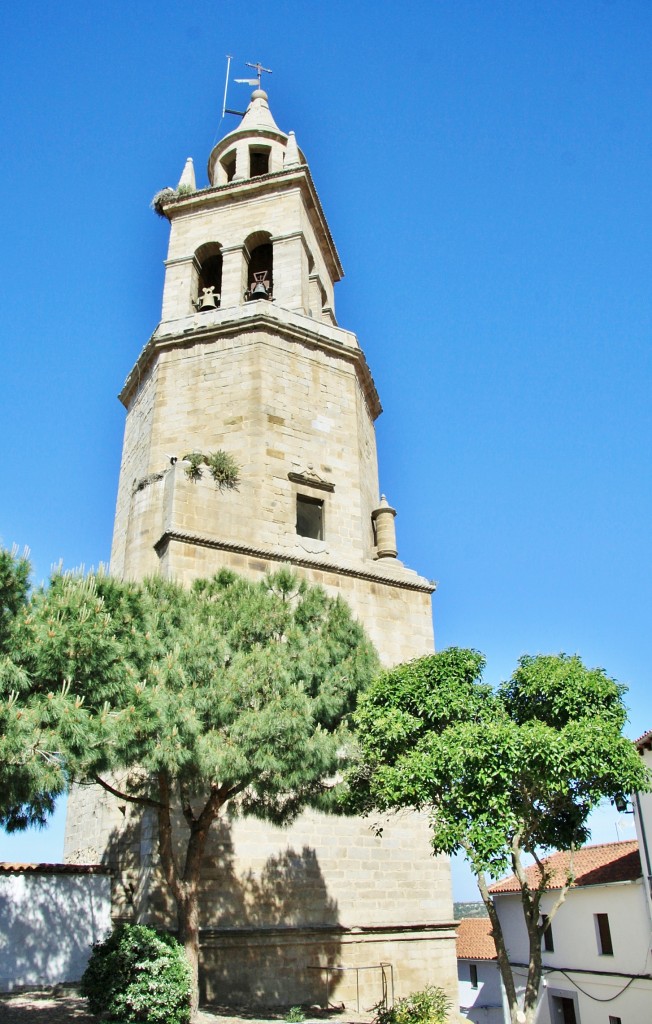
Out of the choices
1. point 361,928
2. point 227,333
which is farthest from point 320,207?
point 361,928

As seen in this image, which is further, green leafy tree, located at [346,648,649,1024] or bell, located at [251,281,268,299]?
bell, located at [251,281,268,299]

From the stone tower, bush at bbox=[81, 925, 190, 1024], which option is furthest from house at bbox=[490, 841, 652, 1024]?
bush at bbox=[81, 925, 190, 1024]

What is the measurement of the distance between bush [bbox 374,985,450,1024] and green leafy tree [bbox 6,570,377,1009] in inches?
129

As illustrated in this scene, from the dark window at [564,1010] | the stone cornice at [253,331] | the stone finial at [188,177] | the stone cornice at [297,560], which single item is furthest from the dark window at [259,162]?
the dark window at [564,1010]

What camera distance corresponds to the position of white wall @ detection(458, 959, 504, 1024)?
26.1 m

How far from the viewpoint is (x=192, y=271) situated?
18.2 metres

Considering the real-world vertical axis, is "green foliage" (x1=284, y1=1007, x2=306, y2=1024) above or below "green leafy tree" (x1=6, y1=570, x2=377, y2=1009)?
below

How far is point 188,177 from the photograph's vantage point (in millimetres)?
19859

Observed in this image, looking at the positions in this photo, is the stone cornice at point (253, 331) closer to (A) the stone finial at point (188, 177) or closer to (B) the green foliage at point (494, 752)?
(A) the stone finial at point (188, 177)

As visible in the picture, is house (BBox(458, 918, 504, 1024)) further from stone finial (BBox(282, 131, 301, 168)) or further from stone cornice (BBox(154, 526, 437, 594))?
stone finial (BBox(282, 131, 301, 168))

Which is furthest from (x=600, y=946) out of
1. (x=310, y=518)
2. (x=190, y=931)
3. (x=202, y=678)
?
(x=202, y=678)

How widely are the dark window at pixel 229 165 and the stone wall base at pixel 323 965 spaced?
57.4ft

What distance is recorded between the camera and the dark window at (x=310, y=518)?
48.6 ft

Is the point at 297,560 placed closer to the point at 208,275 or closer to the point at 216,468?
the point at 216,468
